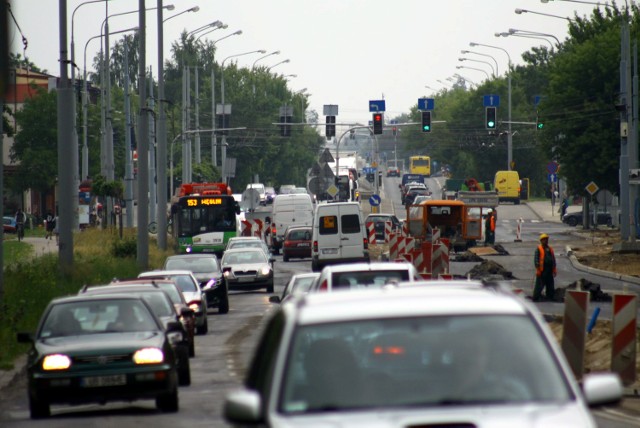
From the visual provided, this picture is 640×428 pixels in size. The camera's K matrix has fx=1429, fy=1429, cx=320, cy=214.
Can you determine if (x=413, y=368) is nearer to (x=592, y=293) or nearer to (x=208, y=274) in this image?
(x=208, y=274)

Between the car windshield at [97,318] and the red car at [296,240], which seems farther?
the red car at [296,240]

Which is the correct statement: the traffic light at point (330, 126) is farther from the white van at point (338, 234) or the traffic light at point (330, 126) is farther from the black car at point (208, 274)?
the black car at point (208, 274)

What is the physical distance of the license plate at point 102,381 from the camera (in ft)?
47.6

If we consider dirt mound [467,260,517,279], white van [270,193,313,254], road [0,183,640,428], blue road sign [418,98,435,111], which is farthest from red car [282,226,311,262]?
road [0,183,640,428]

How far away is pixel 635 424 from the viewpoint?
1323 cm

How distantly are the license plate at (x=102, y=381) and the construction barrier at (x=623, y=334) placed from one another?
5.57 m

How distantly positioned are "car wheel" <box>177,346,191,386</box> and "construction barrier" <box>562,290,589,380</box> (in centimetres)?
452

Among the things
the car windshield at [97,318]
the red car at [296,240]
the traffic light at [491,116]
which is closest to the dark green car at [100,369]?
the car windshield at [97,318]

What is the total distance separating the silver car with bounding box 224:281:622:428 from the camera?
6.36 metres

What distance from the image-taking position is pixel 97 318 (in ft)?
51.3

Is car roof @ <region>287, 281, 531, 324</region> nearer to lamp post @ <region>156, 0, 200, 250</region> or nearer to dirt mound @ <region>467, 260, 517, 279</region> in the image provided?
dirt mound @ <region>467, 260, 517, 279</region>

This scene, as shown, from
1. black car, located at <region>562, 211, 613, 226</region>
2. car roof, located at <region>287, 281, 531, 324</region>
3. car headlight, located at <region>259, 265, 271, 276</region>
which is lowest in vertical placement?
black car, located at <region>562, 211, 613, 226</region>

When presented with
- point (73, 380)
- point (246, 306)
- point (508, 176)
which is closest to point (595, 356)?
point (73, 380)

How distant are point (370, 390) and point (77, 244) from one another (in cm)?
3942
